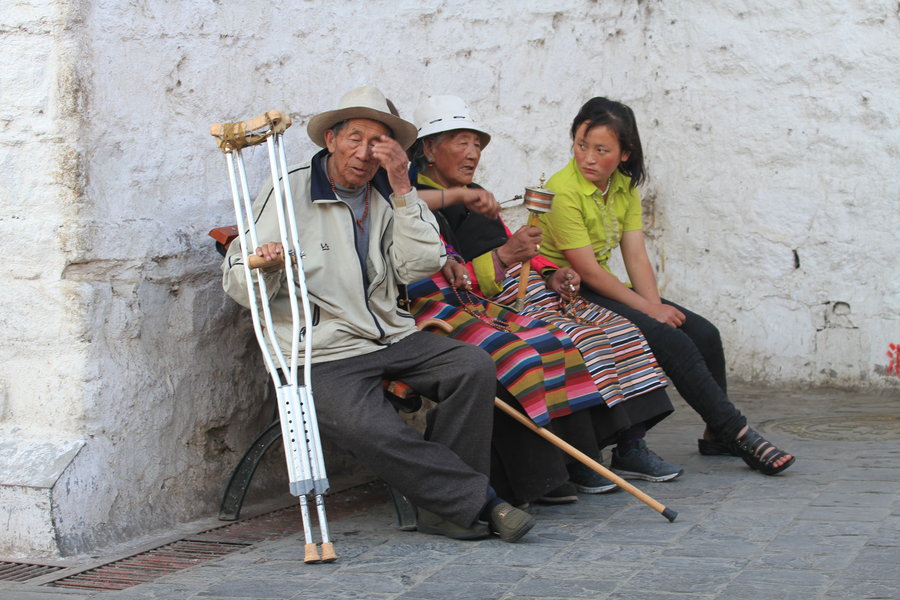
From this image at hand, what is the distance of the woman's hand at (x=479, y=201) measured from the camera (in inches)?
183

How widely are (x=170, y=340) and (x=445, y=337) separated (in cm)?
97

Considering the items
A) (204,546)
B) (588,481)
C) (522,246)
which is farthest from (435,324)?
(204,546)

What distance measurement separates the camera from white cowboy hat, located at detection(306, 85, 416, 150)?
4070 mm

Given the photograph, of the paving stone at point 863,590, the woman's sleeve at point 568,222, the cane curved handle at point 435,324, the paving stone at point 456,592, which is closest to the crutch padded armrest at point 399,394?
the cane curved handle at point 435,324

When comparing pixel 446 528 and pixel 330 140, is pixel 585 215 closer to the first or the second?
pixel 330 140

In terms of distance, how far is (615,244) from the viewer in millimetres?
5328

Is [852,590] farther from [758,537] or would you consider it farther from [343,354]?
[343,354]

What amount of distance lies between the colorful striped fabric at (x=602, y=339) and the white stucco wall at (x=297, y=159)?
1.09 metres

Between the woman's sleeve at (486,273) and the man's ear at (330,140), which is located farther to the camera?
the woman's sleeve at (486,273)

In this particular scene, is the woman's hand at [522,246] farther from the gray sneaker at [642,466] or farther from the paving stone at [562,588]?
the paving stone at [562,588]

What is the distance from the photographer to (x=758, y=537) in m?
3.83

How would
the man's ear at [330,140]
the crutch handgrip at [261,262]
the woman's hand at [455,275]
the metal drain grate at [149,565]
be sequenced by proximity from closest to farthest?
the metal drain grate at [149,565]
the crutch handgrip at [261,262]
the man's ear at [330,140]
the woman's hand at [455,275]

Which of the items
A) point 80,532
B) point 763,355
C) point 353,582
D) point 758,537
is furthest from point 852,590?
point 763,355

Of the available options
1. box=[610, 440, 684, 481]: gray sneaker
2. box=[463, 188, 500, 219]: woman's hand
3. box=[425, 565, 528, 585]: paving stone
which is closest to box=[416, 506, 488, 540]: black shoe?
box=[425, 565, 528, 585]: paving stone
